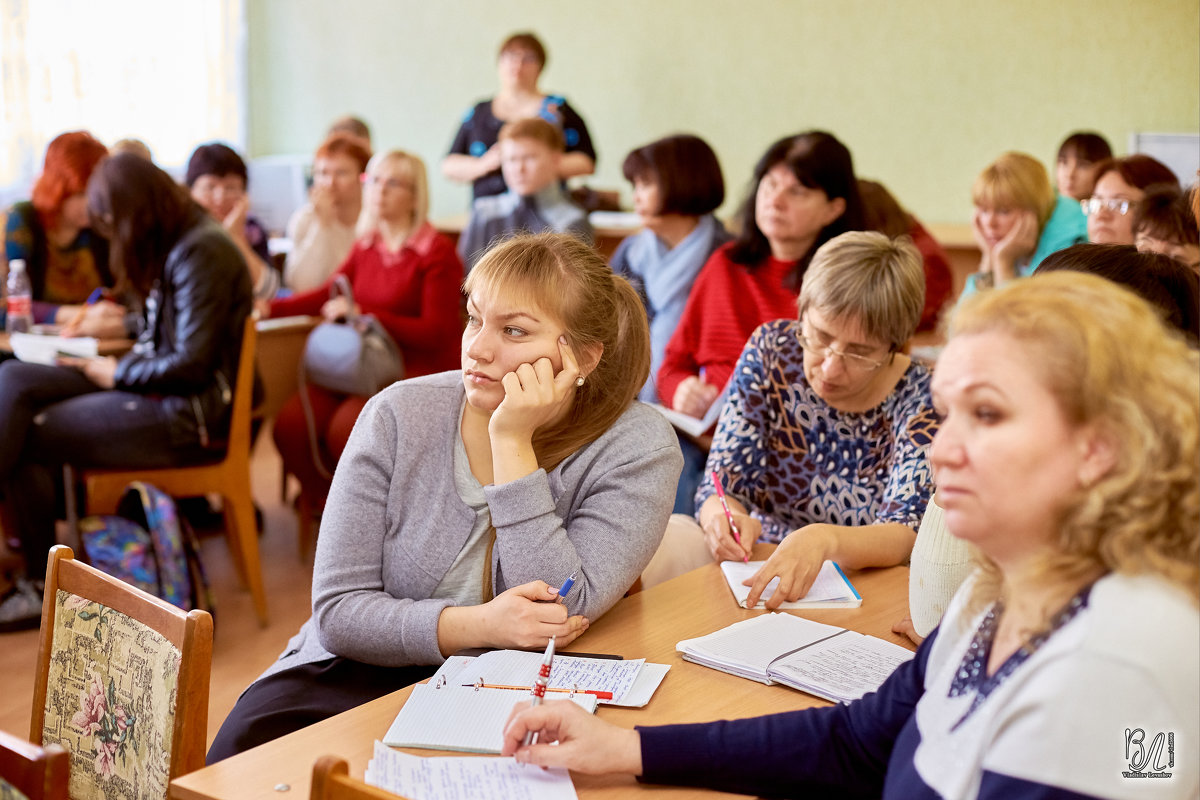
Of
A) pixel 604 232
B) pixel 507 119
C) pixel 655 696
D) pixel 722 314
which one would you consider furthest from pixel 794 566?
pixel 507 119

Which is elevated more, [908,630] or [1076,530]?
[1076,530]

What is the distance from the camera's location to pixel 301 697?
1.53 meters

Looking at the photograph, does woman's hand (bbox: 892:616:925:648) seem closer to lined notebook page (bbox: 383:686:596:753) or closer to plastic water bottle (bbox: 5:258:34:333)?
lined notebook page (bbox: 383:686:596:753)

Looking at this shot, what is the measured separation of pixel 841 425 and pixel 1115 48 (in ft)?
13.2

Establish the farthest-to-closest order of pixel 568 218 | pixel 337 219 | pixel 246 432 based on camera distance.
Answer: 1. pixel 337 219
2. pixel 568 218
3. pixel 246 432

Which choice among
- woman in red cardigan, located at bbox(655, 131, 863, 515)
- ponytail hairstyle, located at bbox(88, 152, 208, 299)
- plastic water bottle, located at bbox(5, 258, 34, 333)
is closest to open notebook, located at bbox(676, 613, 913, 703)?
woman in red cardigan, located at bbox(655, 131, 863, 515)

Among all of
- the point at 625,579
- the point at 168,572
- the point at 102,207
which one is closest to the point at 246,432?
the point at 168,572

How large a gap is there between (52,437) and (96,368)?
0.24 metres

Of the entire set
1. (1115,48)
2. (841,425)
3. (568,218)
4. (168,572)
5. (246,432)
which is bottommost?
(168,572)

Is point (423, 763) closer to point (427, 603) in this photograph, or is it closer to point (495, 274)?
point (427, 603)

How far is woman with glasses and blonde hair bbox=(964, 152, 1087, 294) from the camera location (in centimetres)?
365

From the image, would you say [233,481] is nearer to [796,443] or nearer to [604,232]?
[796,443]

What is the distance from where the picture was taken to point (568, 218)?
441 centimetres

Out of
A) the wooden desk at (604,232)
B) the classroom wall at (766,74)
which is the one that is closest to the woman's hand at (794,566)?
the wooden desk at (604,232)
